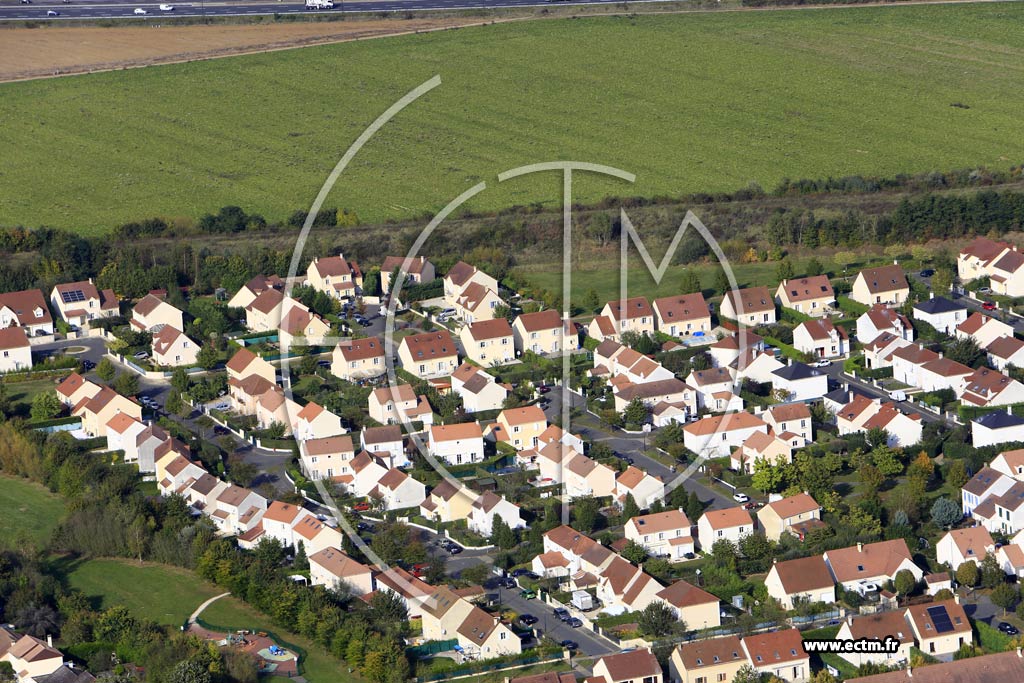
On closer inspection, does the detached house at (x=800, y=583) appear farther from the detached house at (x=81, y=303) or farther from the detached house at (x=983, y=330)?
the detached house at (x=81, y=303)

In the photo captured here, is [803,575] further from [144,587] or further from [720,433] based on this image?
[144,587]

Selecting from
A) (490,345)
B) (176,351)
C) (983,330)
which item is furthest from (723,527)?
(176,351)

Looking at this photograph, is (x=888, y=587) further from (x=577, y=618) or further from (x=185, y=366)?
(x=185, y=366)

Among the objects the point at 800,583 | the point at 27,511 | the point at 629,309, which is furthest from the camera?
the point at 629,309

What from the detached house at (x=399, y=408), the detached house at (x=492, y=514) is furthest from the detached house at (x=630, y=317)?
the detached house at (x=492, y=514)

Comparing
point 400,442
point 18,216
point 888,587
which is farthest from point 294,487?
point 18,216

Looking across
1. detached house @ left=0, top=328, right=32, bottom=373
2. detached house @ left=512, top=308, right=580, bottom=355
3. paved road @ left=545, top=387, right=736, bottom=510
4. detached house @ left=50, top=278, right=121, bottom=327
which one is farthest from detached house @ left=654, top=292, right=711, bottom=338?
detached house @ left=0, top=328, right=32, bottom=373

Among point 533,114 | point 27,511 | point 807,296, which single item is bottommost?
point 27,511
